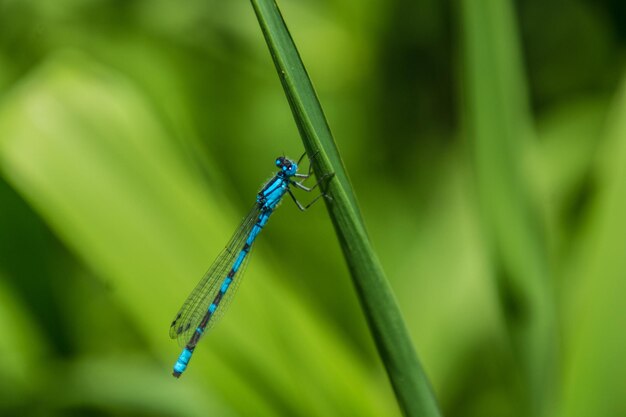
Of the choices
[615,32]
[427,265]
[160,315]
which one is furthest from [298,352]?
[615,32]

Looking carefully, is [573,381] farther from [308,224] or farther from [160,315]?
[308,224]

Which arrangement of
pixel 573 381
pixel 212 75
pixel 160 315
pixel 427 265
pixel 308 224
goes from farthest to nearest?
pixel 212 75
pixel 308 224
pixel 427 265
pixel 160 315
pixel 573 381

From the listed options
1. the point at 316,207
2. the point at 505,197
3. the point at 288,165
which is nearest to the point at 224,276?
the point at 288,165

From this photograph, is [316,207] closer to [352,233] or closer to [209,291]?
[209,291]

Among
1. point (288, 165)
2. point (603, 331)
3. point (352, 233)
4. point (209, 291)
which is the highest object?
point (288, 165)

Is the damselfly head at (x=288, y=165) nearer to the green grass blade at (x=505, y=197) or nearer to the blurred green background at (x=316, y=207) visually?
the blurred green background at (x=316, y=207)
